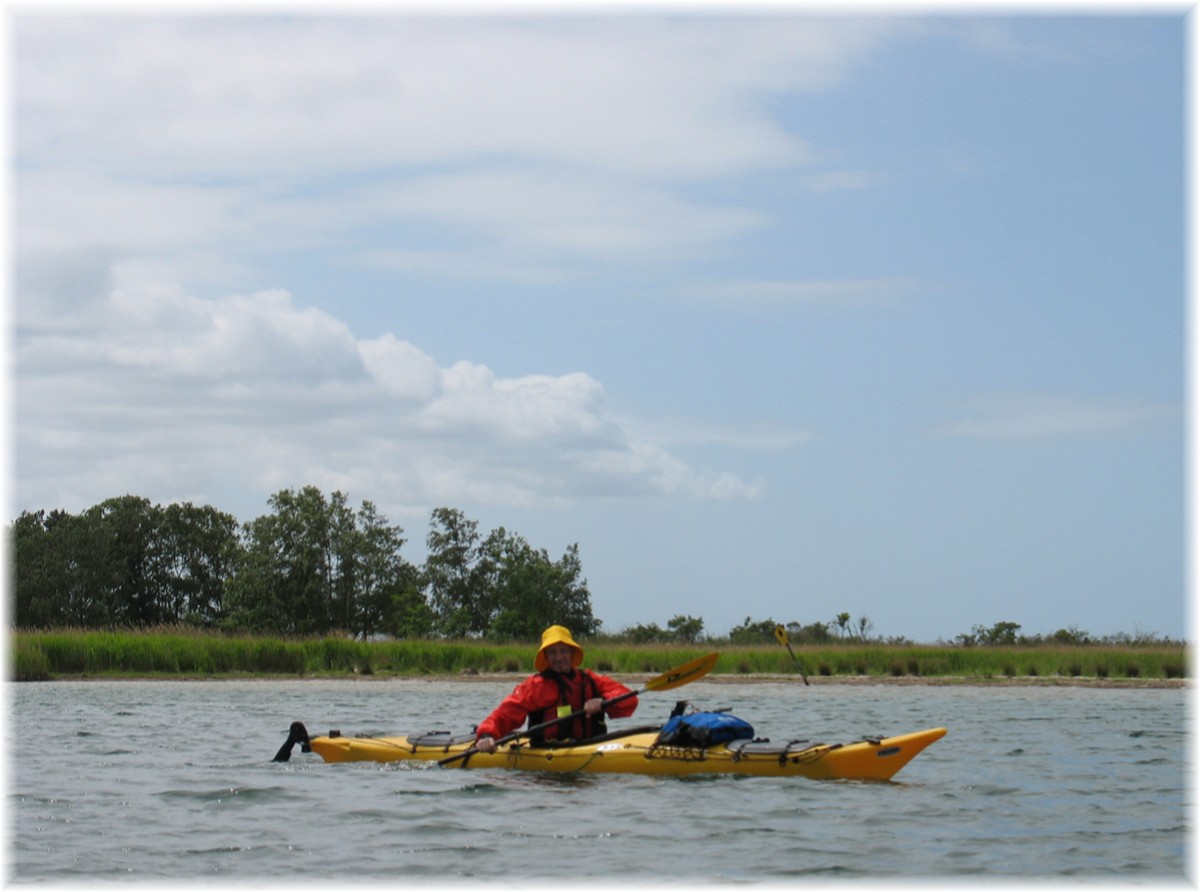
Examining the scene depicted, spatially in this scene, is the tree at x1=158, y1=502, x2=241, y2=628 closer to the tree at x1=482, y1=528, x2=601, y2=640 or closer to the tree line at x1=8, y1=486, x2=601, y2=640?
the tree line at x1=8, y1=486, x2=601, y2=640

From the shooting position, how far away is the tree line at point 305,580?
50.7m

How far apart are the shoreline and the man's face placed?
633 inches

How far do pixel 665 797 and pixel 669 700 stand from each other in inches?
542

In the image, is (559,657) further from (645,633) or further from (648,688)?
(645,633)

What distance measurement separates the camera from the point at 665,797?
34.7 feet

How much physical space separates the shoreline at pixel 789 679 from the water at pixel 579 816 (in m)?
10.4

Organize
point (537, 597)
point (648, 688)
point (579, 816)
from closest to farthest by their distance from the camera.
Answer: point (579, 816) → point (648, 688) → point (537, 597)

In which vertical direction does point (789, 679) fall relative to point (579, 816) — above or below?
above

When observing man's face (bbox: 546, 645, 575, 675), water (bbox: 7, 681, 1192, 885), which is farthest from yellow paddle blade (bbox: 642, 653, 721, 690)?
water (bbox: 7, 681, 1192, 885)

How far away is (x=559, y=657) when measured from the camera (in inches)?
480

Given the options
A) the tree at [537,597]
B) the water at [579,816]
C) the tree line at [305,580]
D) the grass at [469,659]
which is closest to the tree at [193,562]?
the tree line at [305,580]

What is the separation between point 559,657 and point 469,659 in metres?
20.4

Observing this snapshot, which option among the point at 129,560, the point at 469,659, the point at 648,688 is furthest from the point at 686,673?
the point at 129,560

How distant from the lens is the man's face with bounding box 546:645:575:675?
1216 cm
